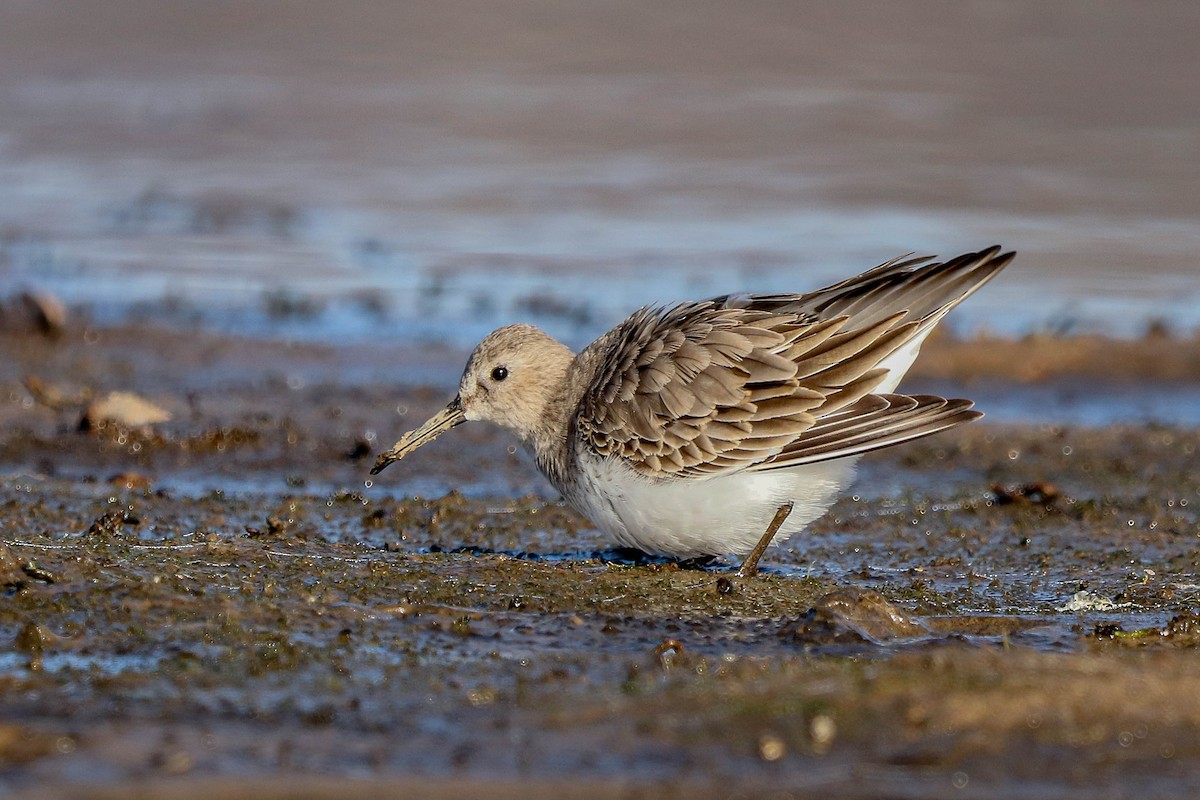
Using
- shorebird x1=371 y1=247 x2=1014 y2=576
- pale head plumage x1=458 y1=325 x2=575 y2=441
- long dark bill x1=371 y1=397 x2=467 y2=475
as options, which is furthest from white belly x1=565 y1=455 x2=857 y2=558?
long dark bill x1=371 y1=397 x2=467 y2=475

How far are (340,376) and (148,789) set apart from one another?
7153 mm

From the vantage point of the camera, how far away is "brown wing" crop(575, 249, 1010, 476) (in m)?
6.35

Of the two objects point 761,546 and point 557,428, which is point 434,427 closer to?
point 557,428

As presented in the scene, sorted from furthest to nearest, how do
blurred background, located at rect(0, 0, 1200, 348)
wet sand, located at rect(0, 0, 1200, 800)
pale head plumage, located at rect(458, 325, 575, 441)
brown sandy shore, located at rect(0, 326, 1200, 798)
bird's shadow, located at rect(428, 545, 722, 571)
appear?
blurred background, located at rect(0, 0, 1200, 348) → pale head plumage, located at rect(458, 325, 575, 441) → bird's shadow, located at rect(428, 545, 722, 571) → wet sand, located at rect(0, 0, 1200, 800) → brown sandy shore, located at rect(0, 326, 1200, 798)

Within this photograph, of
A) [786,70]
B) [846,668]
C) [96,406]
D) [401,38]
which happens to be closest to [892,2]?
[786,70]

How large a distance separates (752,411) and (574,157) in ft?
36.8

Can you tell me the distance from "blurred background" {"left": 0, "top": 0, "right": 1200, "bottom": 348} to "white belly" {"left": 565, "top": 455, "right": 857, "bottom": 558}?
5.41 m

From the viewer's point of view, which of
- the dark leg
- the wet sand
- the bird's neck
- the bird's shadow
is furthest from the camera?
the bird's neck

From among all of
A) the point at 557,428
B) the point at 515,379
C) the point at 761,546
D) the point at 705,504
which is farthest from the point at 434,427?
the point at 761,546

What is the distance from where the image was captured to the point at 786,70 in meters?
21.4

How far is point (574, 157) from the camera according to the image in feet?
56.8

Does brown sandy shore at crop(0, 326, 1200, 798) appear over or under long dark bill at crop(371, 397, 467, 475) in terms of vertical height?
under

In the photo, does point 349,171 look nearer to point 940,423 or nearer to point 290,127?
point 290,127

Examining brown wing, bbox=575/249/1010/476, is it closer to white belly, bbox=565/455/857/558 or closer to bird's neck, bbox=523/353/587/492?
white belly, bbox=565/455/857/558
